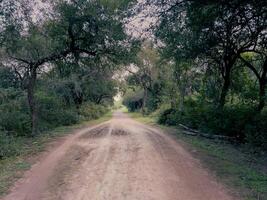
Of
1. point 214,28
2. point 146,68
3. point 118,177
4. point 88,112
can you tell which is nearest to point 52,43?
point 214,28

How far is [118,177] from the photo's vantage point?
28.8ft

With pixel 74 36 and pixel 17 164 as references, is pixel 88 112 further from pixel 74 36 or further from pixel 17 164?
pixel 17 164

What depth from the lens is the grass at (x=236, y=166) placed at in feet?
26.4

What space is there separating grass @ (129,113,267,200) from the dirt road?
0.43m

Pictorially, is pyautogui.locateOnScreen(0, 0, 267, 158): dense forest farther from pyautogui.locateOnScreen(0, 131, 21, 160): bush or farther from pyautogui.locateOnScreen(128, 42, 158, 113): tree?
pyautogui.locateOnScreen(128, 42, 158, 113): tree

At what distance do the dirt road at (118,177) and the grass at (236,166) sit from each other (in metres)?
0.43

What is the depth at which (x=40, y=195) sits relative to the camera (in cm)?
748

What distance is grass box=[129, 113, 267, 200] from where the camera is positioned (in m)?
8.05

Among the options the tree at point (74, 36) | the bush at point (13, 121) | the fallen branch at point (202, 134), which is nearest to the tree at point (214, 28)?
the fallen branch at point (202, 134)

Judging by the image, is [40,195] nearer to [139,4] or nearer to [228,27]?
[139,4]

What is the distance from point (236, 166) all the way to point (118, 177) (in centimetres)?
423

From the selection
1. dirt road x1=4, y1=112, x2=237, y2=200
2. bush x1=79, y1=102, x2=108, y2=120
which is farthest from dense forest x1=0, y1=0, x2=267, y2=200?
bush x1=79, y1=102, x2=108, y2=120

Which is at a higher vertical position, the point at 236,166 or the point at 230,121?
the point at 230,121

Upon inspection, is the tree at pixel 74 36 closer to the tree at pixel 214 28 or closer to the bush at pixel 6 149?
the tree at pixel 214 28
